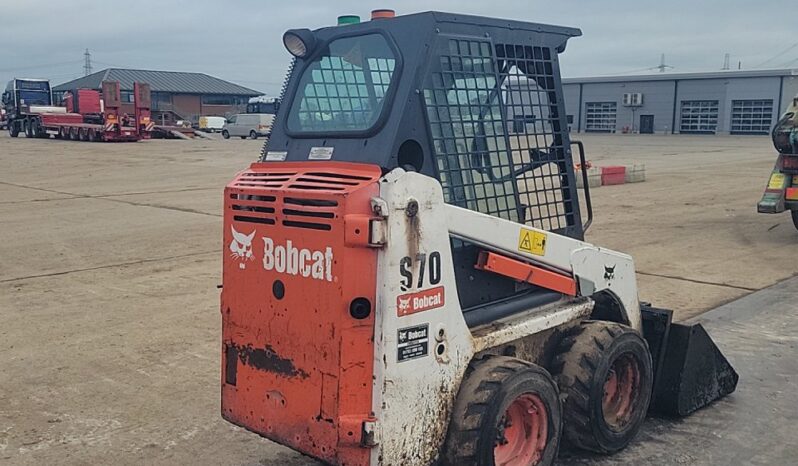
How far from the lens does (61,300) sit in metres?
7.81

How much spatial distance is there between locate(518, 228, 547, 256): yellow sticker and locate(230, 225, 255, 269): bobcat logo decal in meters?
1.29

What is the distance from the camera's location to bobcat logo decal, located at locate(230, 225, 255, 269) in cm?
367

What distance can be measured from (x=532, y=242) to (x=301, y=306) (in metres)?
1.24

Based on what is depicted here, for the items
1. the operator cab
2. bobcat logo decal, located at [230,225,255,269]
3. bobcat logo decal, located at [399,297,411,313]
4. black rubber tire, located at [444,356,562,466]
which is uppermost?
the operator cab

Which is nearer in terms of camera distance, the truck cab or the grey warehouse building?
the truck cab

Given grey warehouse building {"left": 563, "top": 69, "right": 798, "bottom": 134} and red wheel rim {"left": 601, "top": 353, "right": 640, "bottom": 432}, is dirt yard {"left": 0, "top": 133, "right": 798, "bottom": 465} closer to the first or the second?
red wheel rim {"left": 601, "top": 353, "right": 640, "bottom": 432}

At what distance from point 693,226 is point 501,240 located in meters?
9.99

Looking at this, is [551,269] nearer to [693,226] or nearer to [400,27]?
[400,27]

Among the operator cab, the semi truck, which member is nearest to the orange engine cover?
the operator cab

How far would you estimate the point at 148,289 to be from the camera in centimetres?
832

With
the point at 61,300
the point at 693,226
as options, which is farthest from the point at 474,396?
the point at 693,226

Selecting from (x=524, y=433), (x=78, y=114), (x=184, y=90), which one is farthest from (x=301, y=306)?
(x=184, y=90)

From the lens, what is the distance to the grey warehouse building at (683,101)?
2250 inches

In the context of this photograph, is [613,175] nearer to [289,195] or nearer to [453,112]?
[453,112]
